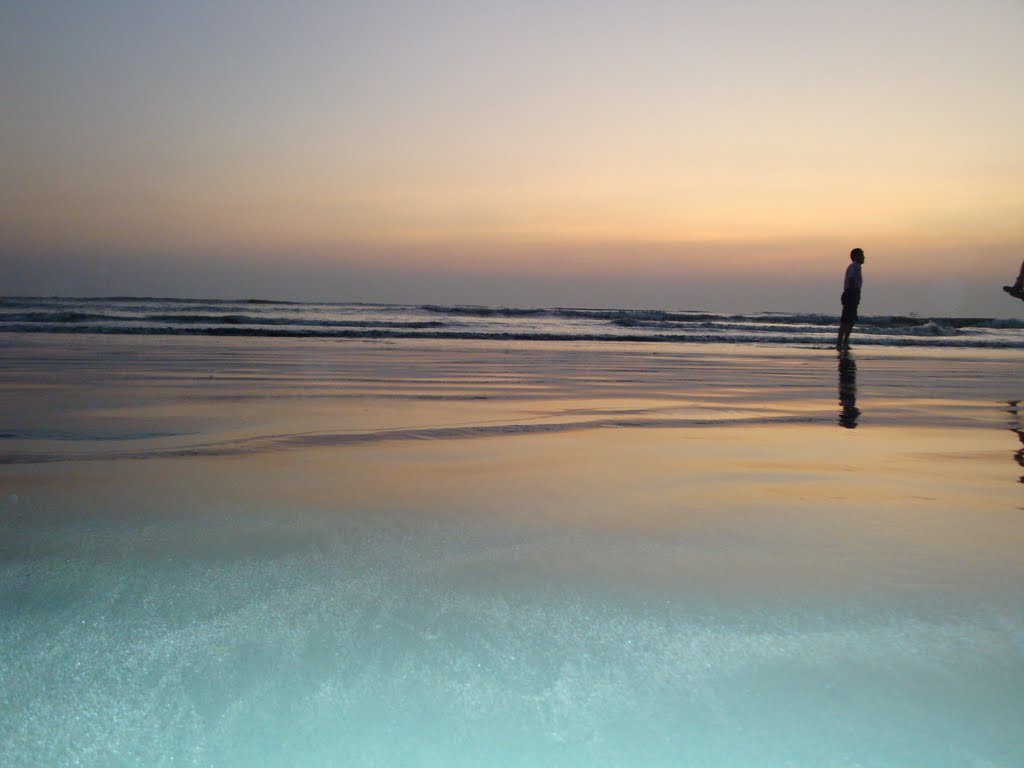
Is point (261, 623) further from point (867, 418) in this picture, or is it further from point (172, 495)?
point (867, 418)

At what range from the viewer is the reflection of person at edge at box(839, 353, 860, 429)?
5.10 meters

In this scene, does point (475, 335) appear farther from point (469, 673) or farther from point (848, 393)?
point (469, 673)

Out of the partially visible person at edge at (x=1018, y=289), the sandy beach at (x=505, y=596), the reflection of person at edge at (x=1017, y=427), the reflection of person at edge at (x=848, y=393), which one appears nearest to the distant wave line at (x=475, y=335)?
the reflection of person at edge at (x=848, y=393)

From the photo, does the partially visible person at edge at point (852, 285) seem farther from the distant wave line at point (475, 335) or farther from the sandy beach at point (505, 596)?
the sandy beach at point (505, 596)

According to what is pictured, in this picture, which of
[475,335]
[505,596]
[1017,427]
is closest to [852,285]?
[475,335]

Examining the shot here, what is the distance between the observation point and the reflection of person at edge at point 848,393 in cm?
510

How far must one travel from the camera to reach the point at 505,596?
1.84m

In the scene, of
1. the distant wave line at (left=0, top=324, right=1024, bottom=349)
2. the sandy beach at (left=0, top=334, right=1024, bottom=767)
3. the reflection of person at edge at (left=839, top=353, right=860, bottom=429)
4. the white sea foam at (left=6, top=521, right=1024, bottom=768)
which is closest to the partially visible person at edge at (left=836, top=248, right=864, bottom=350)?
the reflection of person at edge at (left=839, top=353, right=860, bottom=429)

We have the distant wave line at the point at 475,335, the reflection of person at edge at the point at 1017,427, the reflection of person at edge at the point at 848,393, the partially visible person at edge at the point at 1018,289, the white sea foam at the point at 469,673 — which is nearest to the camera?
the white sea foam at the point at 469,673

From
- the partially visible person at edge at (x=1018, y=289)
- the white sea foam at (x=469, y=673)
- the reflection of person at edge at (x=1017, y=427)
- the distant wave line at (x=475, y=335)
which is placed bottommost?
the white sea foam at (x=469, y=673)

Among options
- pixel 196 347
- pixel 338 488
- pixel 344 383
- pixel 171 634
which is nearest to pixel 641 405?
pixel 344 383

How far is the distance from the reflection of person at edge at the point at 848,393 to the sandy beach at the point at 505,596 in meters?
0.60

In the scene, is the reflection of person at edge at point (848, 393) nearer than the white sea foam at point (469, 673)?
No

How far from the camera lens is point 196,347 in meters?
11.7
